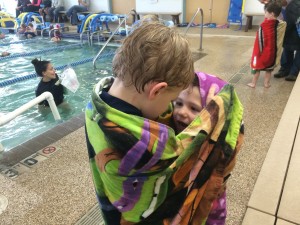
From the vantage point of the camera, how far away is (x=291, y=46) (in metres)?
3.96

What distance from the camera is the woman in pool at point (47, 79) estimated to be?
3.89 m

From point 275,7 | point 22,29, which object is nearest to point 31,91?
point 275,7

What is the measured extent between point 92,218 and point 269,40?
3.21 metres

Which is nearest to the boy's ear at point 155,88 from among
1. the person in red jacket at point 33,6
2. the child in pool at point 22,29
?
the child in pool at point 22,29

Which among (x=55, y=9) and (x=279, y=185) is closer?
(x=279, y=185)

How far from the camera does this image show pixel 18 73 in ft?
20.2

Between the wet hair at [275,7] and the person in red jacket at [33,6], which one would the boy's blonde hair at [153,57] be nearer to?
the wet hair at [275,7]

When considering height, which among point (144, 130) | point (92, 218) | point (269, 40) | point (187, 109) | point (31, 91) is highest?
point (144, 130)

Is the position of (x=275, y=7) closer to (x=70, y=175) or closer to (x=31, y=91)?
(x=70, y=175)

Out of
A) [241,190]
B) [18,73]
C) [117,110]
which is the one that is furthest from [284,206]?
[18,73]

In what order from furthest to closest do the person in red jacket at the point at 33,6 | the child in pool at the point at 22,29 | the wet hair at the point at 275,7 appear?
1. the person in red jacket at the point at 33,6
2. the child in pool at the point at 22,29
3. the wet hair at the point at 275,7

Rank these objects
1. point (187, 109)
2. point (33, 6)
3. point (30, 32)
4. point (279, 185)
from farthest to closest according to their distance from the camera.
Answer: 1. point (33, 6)
2. point (30, 32)
3. point (279, 185)
4. point (187, 109)

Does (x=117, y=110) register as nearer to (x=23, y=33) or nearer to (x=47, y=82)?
(x=47, y=82)

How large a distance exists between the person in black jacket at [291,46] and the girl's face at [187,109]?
3.50m
